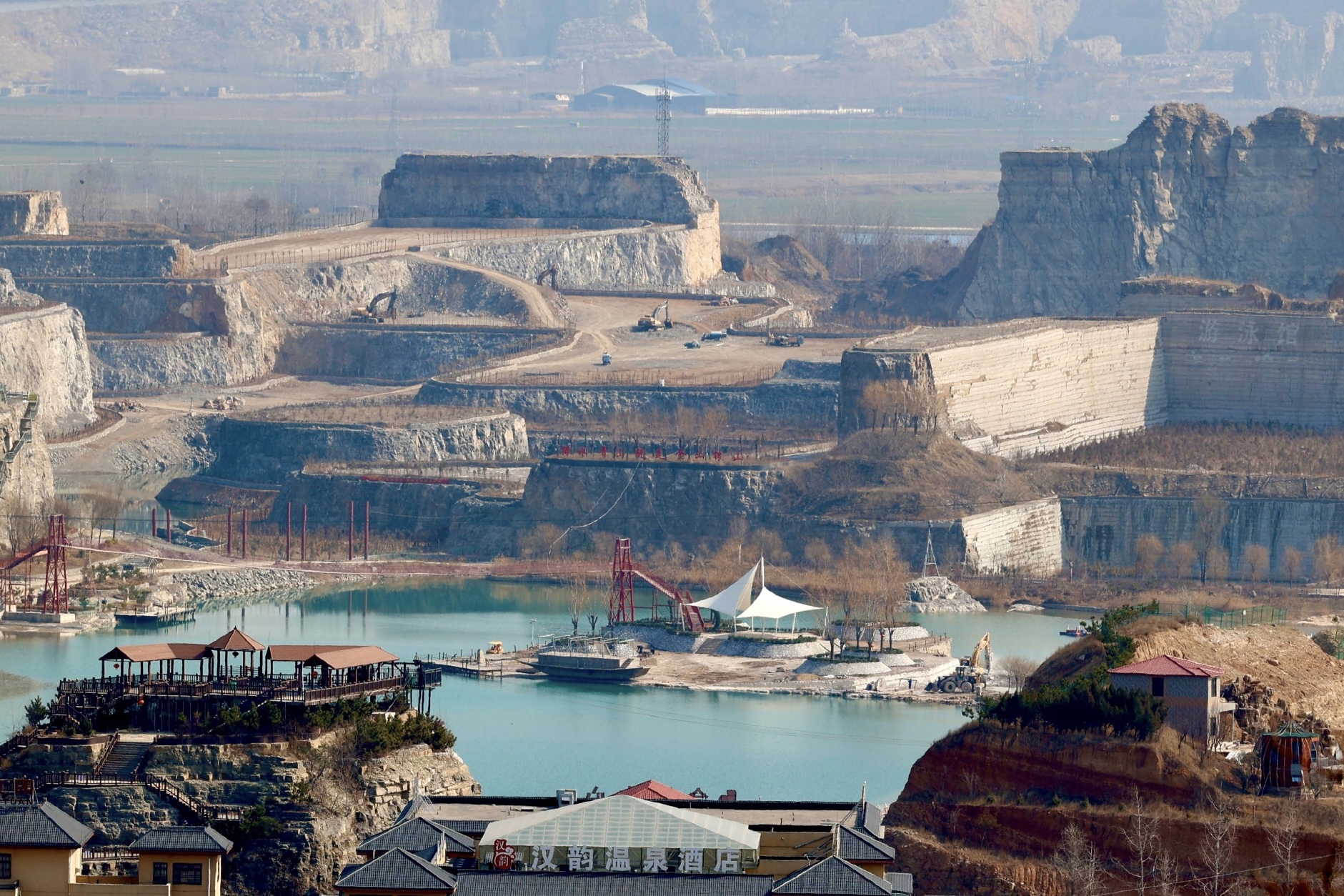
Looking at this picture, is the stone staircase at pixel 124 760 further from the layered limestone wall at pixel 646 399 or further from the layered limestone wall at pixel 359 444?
the layered limestone wall at pixel 646 399

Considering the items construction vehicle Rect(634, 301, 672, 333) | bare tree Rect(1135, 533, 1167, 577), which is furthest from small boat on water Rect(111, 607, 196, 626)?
construction vehicle Rect(634, 301, 672, 333)

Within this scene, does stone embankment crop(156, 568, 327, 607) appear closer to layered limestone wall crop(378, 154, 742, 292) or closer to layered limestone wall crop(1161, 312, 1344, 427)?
layered limestone wall crop(1161, 312, 1344, 427)

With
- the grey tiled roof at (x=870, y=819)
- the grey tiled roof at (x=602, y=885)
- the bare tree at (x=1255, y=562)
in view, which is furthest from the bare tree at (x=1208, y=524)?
the grey tiled roof at (x=602, y=885)

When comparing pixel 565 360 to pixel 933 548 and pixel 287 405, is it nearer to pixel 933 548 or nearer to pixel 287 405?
pixel 287 405

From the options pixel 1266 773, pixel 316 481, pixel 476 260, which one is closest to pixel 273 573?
pixel 316 481

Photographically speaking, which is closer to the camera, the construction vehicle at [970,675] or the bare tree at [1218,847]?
the bare tree at [1218,847]
